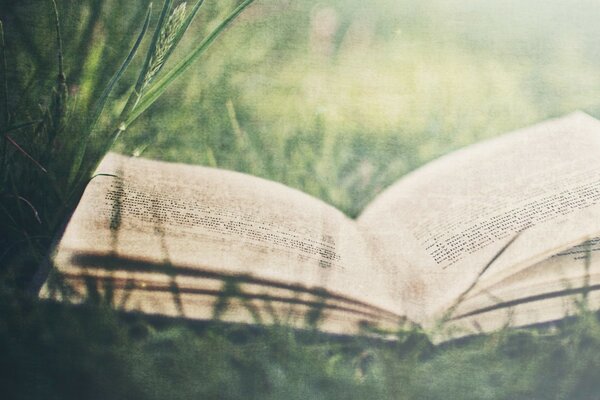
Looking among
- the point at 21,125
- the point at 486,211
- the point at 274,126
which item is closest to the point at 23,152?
the point at 21,125

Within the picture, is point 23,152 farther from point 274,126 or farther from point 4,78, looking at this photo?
Result: point 274,126

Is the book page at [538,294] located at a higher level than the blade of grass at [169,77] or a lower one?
lower

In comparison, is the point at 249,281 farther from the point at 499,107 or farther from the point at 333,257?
the point at 499,107

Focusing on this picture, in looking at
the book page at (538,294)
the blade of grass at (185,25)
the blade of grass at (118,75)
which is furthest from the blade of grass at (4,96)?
the book page at (538,294)


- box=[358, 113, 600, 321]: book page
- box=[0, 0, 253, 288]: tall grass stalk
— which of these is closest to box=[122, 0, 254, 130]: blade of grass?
box=[0, 0, 253, 288]: tall grass stalk

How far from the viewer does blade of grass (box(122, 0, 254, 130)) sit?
837 mm

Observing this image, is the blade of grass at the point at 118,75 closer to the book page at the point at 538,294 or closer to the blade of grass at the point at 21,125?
the blade of grass at the point at 21,125

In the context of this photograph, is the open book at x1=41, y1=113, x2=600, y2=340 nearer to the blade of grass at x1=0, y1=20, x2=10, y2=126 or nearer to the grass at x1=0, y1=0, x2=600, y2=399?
the grass at x1=0, y1=0, x2=600, y2=399

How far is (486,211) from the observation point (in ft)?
2.65

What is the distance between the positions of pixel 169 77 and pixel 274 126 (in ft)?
0.61

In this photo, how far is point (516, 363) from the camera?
0.75 metres

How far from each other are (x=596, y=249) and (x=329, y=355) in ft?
1.42

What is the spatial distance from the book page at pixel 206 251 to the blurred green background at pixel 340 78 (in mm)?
58

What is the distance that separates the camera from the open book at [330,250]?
0.76 meters
